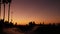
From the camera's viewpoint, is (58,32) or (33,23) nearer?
(58,32)

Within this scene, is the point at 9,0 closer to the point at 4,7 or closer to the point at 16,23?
the point at 4,7

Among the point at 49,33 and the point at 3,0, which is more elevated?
the point at 3,0

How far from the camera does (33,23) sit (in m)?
67.2

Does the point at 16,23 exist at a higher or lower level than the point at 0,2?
lower

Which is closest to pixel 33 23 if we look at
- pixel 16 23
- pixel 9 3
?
pixel 9 3

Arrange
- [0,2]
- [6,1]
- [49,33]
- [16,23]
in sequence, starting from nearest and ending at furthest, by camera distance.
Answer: [49,33], [0,2], [6,1], [16,23]

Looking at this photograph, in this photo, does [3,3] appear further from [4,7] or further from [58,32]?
[58,32]

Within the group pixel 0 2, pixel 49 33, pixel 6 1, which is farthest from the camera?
pixel 6 1

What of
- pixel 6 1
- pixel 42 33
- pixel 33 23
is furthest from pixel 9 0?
pixel 42 33

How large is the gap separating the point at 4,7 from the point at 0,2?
5995 mm

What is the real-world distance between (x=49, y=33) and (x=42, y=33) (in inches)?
49.0

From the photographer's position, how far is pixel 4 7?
7275 cm

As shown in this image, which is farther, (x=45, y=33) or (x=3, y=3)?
(x=3, y=3)

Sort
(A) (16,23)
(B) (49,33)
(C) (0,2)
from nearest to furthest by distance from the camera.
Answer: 1. (B) (49,33)
2. (C) (0,2)
3. (A) (16,23)
